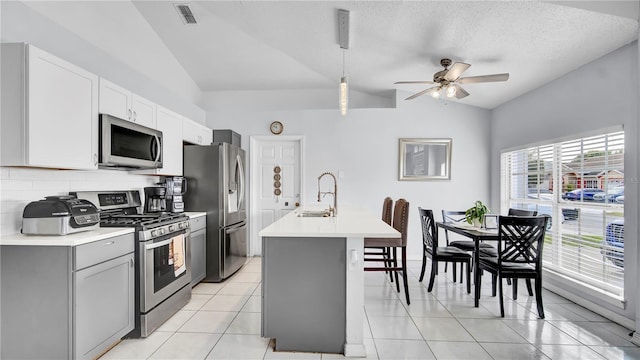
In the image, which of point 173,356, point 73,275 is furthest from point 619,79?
point 73,275

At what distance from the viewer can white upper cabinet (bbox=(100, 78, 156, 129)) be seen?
2.45 m

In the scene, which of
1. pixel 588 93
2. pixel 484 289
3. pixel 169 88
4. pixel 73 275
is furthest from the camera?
pixel 169 88

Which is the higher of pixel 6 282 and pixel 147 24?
pixel 147 24

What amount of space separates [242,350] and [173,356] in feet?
1.56

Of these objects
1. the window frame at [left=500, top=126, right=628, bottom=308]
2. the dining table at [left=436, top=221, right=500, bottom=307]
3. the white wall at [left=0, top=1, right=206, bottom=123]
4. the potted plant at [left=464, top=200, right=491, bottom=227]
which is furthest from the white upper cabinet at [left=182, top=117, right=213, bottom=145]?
the window frame at [left=500, top=126, right=628, bottom=308]

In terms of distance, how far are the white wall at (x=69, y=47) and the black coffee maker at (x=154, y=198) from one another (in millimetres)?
1149

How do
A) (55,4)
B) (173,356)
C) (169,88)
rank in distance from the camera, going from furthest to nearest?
(169,88) → (55,4) → (173,356)

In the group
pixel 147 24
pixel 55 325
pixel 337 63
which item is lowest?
pixel 55 325

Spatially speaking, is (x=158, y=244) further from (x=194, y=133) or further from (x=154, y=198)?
(x=194, y=133)

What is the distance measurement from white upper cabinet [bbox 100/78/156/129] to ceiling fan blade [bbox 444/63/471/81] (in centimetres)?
300

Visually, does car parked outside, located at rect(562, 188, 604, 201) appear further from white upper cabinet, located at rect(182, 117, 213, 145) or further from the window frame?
white upper cabinet, located at rect(182, 117, 213, 145)

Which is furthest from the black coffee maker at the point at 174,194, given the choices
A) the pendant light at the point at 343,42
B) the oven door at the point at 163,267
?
the pendant light at the point at 343,42

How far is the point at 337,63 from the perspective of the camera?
4.07 m

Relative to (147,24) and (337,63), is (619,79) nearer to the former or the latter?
(337,63)
